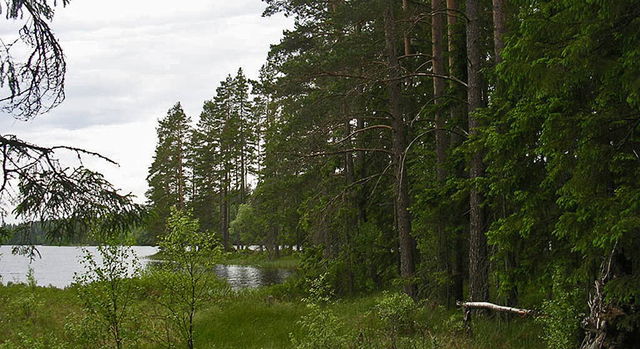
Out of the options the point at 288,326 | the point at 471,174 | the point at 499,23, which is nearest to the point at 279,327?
the point at 288,326

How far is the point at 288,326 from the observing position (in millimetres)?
12578

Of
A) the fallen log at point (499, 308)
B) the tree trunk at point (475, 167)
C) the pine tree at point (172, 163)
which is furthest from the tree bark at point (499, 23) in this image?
the pine tree at point (172, 163)

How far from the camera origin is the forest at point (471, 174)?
6113mm

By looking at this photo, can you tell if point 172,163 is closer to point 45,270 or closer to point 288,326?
point 45,270

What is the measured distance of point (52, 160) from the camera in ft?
19.4

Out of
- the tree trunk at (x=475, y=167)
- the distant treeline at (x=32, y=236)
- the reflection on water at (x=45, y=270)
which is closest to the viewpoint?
the distant treeline at (x=32, y=236)

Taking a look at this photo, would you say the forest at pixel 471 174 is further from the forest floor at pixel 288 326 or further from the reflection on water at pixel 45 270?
the reflection on water at pixel 45 270

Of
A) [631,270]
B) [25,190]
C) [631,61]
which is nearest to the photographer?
[631,61]

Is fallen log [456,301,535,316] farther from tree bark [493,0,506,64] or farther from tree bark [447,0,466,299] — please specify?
tree bark [493,0,506,64]

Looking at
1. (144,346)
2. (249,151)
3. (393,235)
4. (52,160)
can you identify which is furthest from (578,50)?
(249,151)

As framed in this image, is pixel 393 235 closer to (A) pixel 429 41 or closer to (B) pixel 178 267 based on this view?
(A) pixel 429 41

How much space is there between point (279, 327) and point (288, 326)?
0.20 meters

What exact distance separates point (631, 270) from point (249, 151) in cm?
4551

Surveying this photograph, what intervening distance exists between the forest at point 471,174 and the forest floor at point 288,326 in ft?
0.29
